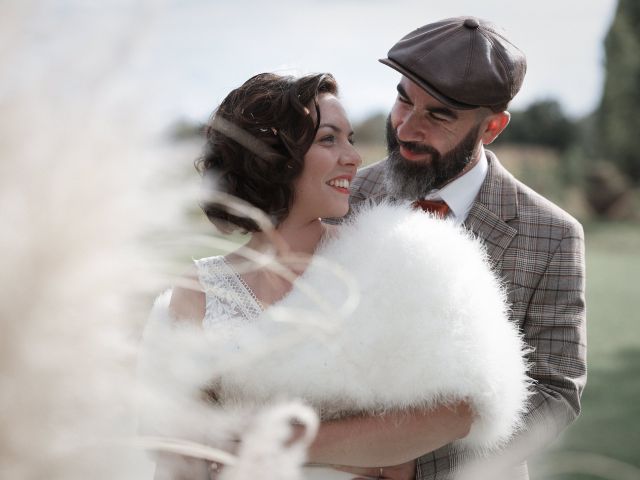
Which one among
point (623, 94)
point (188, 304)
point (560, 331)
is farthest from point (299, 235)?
point (623, 94)

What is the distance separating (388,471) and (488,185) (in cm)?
121

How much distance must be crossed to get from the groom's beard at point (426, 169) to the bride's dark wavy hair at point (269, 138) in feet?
2.09

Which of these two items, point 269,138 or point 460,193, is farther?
point 460,193

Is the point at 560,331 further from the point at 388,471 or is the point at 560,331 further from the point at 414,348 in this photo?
the point at 414,348

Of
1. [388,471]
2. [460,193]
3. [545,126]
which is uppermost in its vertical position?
[545,126]

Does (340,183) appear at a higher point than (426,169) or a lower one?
lower

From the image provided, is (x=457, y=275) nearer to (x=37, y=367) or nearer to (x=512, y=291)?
(x=512, y=291)

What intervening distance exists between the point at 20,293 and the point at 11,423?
0.07 meters

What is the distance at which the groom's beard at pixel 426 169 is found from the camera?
2.75 m

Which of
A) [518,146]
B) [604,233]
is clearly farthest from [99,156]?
[518,146]

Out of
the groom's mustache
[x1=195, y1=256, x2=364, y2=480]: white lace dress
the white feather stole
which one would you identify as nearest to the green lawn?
the white feather stole

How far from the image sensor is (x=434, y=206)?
2693 millimetres

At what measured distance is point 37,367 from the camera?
15.1 inches

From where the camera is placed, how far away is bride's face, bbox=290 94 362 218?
221cm
